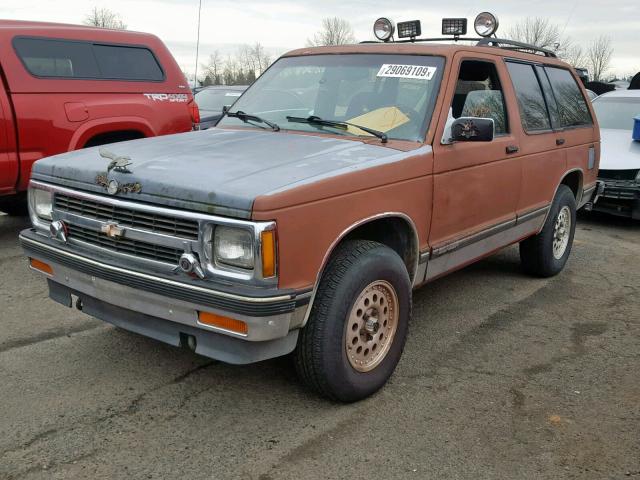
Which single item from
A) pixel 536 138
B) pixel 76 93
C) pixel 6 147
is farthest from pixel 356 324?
pixel 76 93

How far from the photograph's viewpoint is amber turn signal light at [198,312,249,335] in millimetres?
2809

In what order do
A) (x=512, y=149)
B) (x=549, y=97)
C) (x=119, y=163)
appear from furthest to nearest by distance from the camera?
1. (x=549, y=97)
2. (x=512, y=149)
3. (x=119, y=163)

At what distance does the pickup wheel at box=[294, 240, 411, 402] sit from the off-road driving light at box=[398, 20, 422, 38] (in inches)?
89.7

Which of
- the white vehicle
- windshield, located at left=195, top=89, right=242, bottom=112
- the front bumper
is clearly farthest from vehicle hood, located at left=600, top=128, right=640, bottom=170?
windshield, located at left=195, top=89, right=242, bottom=112

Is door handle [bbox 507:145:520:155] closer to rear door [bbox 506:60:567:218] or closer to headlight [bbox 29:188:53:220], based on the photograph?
rear door [bbox 506:60:567:218]

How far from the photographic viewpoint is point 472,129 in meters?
3.76

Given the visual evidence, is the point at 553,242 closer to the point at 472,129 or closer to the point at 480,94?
the point at 480,94

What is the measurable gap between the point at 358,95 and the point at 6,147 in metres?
3.64

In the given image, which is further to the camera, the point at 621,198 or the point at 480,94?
the point at 621,198

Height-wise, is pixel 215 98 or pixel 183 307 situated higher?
pixel 215 98

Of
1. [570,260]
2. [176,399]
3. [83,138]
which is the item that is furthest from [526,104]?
[83,138]

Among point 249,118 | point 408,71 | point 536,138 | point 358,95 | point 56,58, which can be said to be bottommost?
point 536,138

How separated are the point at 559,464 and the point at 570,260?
3.96 m

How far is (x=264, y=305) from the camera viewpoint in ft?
9.04
